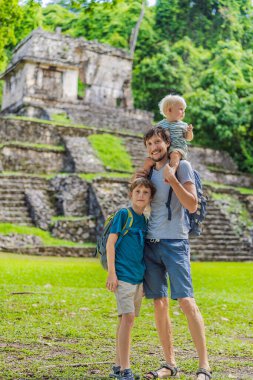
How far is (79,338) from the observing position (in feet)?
16.4

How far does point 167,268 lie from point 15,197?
12007 millimetres

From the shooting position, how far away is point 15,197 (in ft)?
50.7

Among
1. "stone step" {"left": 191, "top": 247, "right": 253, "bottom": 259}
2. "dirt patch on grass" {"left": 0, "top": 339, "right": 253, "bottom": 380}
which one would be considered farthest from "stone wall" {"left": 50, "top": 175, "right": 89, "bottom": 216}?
"dirt patch on grass" {"left": 0, "top": 339, "right": 253, "bottom": 380}

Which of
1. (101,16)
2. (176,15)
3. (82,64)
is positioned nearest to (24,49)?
(82,64)

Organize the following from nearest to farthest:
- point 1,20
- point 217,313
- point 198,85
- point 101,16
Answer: point 217,313 → point 1,20 → point 198,85 → point 101,16

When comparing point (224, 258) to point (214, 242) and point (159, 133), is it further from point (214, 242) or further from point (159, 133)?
point (159, 133)

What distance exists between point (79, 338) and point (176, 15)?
33.9 meters

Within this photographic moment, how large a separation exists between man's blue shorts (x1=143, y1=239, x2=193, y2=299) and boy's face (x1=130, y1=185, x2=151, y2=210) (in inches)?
9.4

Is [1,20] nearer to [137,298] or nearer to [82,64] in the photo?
[82,64]

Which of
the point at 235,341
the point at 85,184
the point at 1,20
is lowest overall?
the point at 235,341

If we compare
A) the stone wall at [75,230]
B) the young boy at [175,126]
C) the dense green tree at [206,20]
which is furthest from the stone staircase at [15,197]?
the dense green tree at [206,20]

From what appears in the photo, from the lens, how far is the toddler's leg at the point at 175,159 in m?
3.91

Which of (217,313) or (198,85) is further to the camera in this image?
(198,85)

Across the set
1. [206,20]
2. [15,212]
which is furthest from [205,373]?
[206,20]
